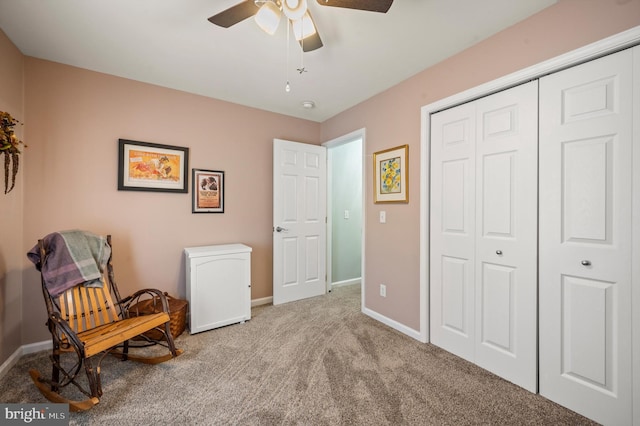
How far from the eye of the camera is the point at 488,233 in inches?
81.7

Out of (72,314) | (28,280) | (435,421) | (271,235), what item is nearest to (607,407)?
(435,421)

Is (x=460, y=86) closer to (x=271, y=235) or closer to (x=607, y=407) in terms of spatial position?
(x=607, y=407)

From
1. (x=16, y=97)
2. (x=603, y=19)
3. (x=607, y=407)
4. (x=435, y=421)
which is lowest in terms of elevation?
(x=435, y=421)

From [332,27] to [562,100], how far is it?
5.07ft

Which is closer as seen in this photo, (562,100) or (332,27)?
(562,100)

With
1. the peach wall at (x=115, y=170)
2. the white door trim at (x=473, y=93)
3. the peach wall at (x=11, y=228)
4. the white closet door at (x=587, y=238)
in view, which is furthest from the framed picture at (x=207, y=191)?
the white closet door at (x=587, y=238)

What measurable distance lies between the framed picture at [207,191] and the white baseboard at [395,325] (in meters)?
2.08

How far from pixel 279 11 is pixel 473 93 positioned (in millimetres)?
1544

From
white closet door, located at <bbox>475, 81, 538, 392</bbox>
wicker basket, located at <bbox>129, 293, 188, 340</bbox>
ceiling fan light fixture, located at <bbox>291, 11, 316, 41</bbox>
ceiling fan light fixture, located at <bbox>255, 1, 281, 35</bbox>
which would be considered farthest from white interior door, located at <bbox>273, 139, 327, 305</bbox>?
white closet door, located at <bbox>475, 81, 538, 392</bbox>

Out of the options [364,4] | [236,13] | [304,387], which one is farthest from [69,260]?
[364,4]

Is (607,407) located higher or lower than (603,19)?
lower

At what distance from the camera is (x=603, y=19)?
152 cm

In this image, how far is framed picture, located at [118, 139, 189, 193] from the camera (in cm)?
267

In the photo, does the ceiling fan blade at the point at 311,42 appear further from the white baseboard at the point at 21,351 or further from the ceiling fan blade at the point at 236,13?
the white baseboard at the point at 21,351
